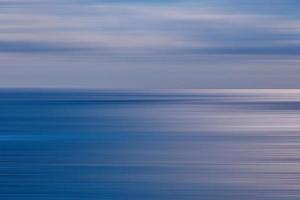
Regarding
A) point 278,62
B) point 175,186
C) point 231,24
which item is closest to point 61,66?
point 278,62

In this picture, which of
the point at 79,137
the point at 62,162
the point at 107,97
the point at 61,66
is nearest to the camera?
the point at 62,162

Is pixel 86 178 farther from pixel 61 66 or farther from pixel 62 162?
pixel 61 66

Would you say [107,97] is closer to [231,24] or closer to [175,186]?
[175,186]

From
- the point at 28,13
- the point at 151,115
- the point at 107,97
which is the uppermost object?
the point at 28,13

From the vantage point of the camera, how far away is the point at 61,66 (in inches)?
324

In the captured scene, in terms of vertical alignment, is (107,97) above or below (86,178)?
above

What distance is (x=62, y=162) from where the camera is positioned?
5.48 m

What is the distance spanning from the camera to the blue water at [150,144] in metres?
5.04

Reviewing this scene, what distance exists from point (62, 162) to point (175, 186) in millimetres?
738

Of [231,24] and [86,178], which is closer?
[86,178]

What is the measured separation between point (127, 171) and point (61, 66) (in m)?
3.02

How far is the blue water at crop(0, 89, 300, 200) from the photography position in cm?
504

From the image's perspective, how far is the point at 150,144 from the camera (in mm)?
5891

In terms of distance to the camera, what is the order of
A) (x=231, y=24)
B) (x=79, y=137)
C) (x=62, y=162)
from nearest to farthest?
(x=62, y=162) < (x=79, y=137) < (x=231, y=24)
